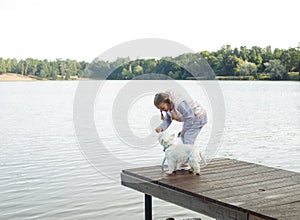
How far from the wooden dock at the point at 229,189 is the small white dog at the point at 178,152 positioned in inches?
5.9

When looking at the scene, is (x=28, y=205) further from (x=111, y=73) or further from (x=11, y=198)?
(x=111, y=73)

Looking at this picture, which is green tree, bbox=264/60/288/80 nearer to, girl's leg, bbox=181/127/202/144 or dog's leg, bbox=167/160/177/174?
girl's leg, bbox=181/127/202/144

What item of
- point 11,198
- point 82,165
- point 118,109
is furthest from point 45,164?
point 118,109

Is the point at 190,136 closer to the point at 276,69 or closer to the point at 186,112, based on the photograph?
the point at 186,112

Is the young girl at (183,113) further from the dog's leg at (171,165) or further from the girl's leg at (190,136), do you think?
the dog's leg at (171,165)

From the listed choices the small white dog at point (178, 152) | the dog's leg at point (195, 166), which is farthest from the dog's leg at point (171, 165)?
the dog's leg at point (195, 166)

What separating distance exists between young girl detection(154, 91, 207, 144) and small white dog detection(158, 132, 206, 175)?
220 millimetres

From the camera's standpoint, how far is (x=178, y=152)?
4.64 metres

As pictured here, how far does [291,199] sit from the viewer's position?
3852 millimetres

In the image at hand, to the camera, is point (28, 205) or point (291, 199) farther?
point (28, 205)

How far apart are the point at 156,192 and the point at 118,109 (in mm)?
1267

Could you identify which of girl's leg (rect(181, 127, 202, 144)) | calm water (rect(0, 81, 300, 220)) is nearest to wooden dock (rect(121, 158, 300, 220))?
girl's leg (rect(181, 127, 202, 144))

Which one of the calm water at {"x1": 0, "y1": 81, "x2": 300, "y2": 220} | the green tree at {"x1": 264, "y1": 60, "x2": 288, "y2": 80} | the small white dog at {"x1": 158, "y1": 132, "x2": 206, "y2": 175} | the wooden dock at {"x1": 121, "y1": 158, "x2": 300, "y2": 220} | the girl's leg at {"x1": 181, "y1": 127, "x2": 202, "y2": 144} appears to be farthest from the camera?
the green tree at {"x1": 264, "y1": 60, "x2": 288, "y2": 80}

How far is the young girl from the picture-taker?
4.80 meters
